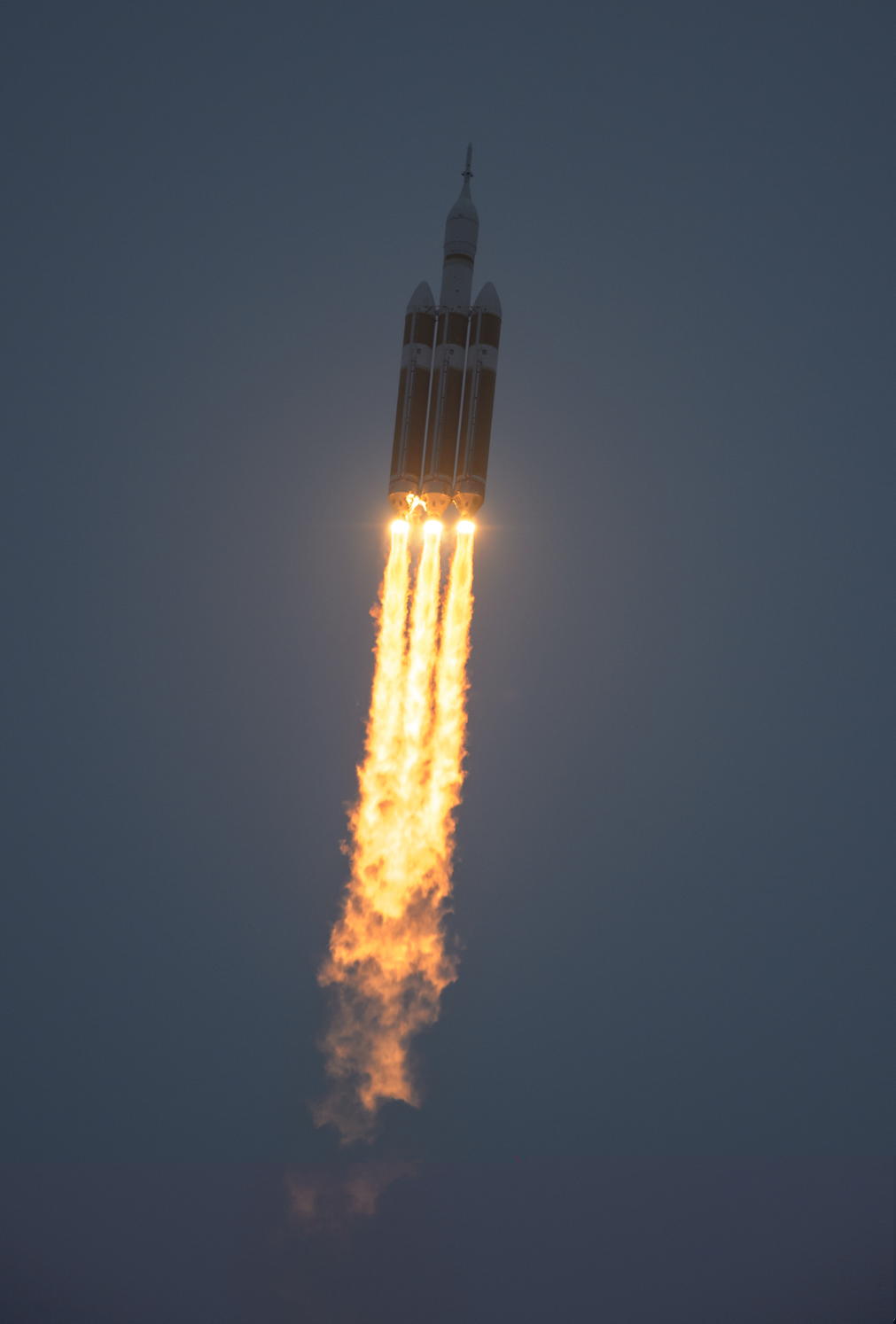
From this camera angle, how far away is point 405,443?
60594 millimetres

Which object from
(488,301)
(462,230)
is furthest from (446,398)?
(462,230)

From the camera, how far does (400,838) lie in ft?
217

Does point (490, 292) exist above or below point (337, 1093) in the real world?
above

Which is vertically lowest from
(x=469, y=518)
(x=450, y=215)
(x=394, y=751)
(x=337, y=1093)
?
(x=337, y=1093)

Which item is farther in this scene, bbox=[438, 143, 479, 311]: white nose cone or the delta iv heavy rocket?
bbox=[438, 143, 479, 311]: white nose cone

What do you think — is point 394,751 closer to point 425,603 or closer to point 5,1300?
point 425,603

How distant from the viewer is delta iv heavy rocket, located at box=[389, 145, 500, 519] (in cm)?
6006

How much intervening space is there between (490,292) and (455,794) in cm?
1950

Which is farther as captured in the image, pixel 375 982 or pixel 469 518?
pixel 375 982

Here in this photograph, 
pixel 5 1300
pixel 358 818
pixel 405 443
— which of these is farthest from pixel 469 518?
pixel 5 1300

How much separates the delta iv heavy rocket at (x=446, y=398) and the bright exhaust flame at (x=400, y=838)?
488 centimetres

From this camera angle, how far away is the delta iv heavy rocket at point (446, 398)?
6006cm

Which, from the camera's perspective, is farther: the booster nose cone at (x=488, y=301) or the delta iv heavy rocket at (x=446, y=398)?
the booster nose cone at (x=488, y=301)

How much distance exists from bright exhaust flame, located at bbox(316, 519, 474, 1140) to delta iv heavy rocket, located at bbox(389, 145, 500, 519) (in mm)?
4882
